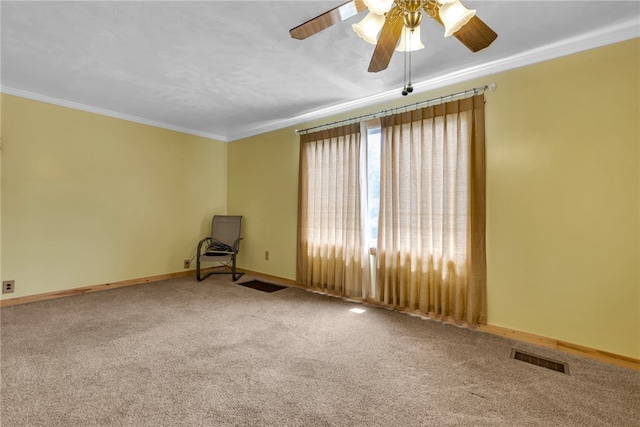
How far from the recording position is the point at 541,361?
2121 millimetres

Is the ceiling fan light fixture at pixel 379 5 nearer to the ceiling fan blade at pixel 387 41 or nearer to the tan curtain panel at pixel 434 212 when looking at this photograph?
the ceiling fan blade at pixel 387 41

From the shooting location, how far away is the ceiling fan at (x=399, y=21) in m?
1.36

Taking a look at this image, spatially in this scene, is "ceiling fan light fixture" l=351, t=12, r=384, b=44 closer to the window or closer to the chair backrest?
the window

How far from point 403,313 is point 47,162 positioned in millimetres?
4471

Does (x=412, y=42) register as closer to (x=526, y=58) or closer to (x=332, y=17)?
(x=332, y=17)

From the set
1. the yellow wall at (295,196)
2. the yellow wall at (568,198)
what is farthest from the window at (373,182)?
the yellow wall at (568,198)

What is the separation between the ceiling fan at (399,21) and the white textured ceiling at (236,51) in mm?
436

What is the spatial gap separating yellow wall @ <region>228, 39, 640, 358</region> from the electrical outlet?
5.00 m

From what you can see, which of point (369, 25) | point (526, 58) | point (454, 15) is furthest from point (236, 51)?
point (526, 58)

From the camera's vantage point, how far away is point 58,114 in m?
3.54

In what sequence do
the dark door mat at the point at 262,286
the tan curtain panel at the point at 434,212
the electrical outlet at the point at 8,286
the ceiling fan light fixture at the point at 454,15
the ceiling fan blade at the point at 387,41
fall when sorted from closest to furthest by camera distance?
the ceiling fan light fixture at the point at 454,15 → the ceiling fan blade at the point at 387,41 → the tan curtain panel at the point at 434,212 → the electrical outlet at the point at 8,286 → the dark door mat at the point at 262,286

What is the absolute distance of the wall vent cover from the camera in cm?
203

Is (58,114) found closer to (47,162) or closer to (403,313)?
(47,162)

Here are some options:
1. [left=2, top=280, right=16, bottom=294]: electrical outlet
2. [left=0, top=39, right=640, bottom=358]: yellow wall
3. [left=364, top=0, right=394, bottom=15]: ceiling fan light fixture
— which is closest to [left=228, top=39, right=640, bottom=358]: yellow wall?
[left=0, top=39, right=640, bottom=358]: yellow wall
